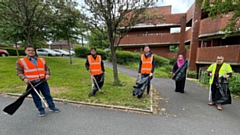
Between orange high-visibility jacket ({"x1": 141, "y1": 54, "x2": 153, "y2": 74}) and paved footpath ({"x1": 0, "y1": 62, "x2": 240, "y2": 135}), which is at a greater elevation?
orange high-visibility jacket ({"x1": 141, "y1": 54, "x2": 153, "y2": 74})

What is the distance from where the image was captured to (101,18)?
5.47 m

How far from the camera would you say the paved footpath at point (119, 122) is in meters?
2.77

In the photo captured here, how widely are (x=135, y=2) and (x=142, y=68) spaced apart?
2810mm

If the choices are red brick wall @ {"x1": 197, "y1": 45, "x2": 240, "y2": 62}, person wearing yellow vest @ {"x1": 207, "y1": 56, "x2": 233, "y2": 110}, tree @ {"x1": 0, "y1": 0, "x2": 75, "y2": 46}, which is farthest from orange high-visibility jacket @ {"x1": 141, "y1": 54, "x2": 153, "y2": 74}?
red brick wall @ {"x1": 197, "y1": 45, "x2": 240, "y2": 62}

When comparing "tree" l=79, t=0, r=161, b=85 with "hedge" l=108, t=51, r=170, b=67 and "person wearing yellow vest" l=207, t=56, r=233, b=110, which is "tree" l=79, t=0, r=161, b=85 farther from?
"hedge" l=108, t=51, r=170, b=67

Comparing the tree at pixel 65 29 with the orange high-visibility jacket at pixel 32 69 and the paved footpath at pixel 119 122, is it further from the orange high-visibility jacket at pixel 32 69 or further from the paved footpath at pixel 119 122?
the paved footpath at pixel 119 122

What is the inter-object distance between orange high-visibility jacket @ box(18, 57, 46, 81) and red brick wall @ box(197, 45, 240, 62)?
11.7 m

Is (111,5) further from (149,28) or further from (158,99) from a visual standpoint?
(149,28)

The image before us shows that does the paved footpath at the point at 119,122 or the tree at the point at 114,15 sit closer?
the paved footpath at the point at 119,122

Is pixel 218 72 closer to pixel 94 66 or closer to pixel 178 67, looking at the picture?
pixel 178 67

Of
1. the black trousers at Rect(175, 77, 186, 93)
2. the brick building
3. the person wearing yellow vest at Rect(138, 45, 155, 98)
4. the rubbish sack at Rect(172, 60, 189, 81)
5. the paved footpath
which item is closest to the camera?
the paved footpath

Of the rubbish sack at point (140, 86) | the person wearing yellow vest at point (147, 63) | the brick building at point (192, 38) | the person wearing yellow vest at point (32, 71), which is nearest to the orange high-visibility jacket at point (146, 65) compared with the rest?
the person wearing yellow vest at point (147, 63)

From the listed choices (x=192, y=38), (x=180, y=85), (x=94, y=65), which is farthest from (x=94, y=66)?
(x=192, y=38)

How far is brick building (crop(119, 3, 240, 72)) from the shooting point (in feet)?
33.1
